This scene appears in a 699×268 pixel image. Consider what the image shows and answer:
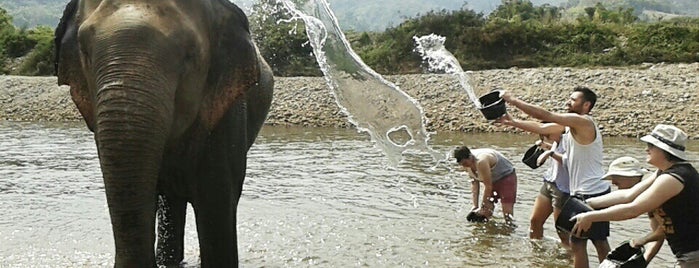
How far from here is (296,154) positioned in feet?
58.9

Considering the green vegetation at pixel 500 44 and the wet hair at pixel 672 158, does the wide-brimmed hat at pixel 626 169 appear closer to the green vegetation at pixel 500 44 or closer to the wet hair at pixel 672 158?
the wet hair at pixel 672 158

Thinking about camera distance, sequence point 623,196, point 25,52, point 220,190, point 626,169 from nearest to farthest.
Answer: point 623,196 < point 220,190 < point 626,169 < point 25,52

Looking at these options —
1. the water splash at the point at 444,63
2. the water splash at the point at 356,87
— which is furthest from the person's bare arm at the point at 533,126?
the water splash at the point at 444,63

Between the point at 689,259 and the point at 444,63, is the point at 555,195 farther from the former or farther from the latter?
the point at 444,63

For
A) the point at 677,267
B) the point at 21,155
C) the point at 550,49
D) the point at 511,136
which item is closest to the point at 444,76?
the point at 511,136

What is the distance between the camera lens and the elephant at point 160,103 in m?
3.74

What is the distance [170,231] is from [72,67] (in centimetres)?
264

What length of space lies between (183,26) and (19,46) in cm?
4979

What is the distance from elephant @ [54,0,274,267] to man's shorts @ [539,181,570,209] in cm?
325

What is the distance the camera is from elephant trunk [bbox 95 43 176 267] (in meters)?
3.68

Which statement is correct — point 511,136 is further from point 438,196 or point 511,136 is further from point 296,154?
point 438,196

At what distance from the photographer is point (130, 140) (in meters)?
3.69

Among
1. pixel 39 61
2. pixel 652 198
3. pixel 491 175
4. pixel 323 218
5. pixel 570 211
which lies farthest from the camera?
pixel 39 61

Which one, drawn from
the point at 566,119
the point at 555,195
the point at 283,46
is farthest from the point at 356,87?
the point at 283,46
